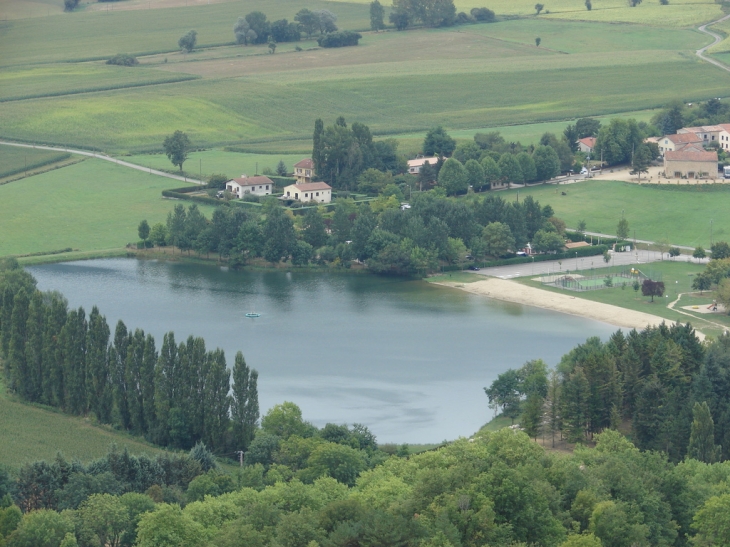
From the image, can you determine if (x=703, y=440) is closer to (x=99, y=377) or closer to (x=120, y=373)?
(x=120, y=373)

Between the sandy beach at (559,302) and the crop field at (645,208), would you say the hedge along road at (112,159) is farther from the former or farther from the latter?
the sandy beach at (559,302)

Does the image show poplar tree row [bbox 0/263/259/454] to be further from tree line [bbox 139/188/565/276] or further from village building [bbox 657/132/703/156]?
village building [bbox 657/132/703/156]

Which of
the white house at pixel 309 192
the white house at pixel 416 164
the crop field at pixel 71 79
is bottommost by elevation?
the white house at pixel 309 192

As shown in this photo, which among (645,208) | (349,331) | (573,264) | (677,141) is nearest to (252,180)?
(573,264)

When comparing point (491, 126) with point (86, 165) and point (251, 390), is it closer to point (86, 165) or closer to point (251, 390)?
point (86, 165)

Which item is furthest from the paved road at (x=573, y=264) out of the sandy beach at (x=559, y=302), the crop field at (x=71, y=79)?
the crop field at (x=71, y=79)

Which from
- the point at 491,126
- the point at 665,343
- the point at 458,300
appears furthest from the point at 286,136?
the point at 665,343
